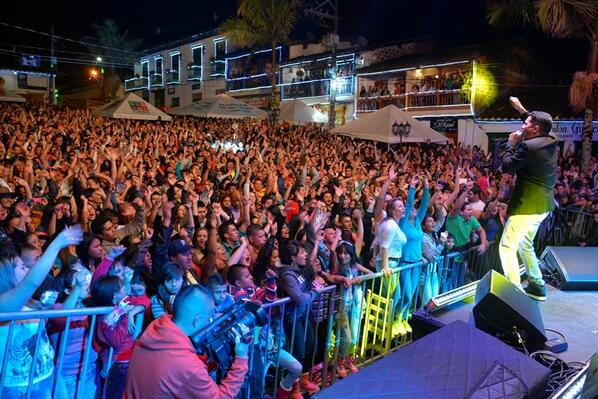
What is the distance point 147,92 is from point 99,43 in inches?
269

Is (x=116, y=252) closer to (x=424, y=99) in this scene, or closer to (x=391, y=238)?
(x=391, y=238)

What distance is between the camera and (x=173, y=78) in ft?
144

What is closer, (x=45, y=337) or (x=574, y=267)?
(x=45, y=337)

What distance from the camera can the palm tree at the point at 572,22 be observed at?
12.2 m

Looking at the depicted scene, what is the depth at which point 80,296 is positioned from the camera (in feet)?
11.0

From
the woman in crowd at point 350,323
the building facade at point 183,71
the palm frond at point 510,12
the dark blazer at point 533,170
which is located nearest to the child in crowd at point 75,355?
the woman in crowd at point 350,323

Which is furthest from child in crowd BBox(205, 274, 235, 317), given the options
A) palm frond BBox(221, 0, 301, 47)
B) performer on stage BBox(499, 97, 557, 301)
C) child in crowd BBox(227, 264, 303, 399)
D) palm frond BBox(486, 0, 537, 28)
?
palm frond BBox(221, 0, 301, 47)

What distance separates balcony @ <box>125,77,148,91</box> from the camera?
48181 millimetres

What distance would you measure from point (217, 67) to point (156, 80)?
10.4 m

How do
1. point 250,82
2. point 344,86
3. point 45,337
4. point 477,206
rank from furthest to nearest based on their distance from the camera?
point 250,82, point 344,86, point 477,206, point 45,337

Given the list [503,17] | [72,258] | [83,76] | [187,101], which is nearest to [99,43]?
[83,76]

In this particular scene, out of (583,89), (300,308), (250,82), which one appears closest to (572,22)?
(583,89)

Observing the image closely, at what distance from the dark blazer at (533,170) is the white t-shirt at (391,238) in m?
1.39

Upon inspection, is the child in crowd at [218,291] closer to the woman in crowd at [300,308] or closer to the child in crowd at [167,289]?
the child in crowd at [167,289]
